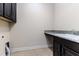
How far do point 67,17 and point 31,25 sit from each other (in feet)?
4.08

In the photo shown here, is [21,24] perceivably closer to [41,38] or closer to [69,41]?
[41,38]

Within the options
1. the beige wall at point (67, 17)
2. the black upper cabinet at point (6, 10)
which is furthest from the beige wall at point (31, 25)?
the black upper cabinet at point (6, 10)

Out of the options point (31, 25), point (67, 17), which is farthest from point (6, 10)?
point (31, 25)

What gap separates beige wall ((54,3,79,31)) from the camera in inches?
102

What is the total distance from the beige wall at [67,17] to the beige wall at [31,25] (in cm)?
32

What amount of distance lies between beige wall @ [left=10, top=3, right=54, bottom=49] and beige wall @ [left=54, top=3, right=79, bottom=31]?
0.32m

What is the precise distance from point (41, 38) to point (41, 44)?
0.68 feet

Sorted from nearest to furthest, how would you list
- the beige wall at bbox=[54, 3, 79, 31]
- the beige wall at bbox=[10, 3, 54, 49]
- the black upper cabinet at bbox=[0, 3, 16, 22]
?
Answer: the black upper cabinet at bbox=[0, 3, 16, 22] → the beige wall at bbox=[54, 3, 79, 31] → the beige wall at bbox=[10, 3, 54, 49]

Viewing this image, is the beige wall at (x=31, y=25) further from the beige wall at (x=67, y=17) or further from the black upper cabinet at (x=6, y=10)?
the black upper cabinet at (x=6, y=10)

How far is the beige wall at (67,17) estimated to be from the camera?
260cm

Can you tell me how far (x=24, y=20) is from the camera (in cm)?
357

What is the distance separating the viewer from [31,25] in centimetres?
371

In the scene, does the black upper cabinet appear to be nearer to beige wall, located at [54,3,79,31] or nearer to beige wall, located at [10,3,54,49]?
beige wall, located at [54,3,79,31]

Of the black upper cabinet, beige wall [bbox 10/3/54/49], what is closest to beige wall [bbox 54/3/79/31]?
beige wall [bbox 10/3/54/49]
